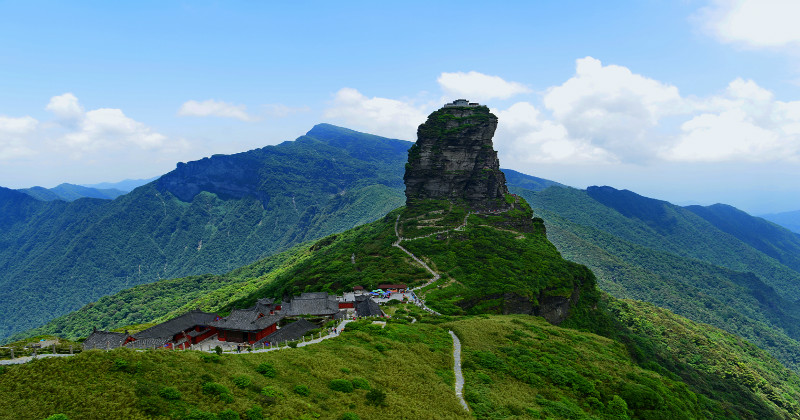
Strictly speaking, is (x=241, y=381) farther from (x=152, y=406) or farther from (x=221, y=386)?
(x=152, y=406)

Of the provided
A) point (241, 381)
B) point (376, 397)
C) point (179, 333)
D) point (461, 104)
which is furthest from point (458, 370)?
point (461, 104)

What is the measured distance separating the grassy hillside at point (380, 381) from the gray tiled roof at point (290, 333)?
8.08m

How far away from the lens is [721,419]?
5922cm

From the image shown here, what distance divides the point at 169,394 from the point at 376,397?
13.0 meters

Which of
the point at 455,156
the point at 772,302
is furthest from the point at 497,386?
the point at 772,302

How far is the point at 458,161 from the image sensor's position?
134 metres

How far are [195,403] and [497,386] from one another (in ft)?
83.9

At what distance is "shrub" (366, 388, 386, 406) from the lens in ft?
89.1

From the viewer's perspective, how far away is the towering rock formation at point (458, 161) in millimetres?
132250

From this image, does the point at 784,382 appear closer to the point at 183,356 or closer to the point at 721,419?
the point at 721,419

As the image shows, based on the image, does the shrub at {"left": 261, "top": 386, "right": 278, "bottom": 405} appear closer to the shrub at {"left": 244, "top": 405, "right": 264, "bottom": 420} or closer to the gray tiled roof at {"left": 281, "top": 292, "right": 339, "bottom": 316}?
the shrub at {"left": 244, "top": 405, "right": 264, "bottom": 420}

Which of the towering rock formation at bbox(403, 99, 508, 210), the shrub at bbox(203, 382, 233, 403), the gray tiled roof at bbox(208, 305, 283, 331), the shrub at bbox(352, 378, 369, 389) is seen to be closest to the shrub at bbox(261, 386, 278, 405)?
the shrub at bbox(203, 382, 233, 403)

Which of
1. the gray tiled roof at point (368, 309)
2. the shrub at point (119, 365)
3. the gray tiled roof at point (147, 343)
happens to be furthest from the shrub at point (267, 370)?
the gray tiled roof at point (368, 309)

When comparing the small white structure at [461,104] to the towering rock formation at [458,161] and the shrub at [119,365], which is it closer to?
the towering rock formation at [458,161]
